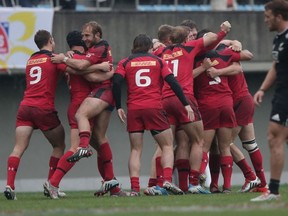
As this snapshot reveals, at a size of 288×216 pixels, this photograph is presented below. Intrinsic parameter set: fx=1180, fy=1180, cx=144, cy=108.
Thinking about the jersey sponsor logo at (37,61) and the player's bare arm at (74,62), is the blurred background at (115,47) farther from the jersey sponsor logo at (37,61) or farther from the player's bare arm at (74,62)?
the player's bare arm at (74,62)

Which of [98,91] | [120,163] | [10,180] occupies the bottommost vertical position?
[120,163]

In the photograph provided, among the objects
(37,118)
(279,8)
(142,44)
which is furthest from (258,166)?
(279,8)

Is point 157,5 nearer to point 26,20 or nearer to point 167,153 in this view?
point 26,20

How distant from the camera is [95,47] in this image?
1569cm

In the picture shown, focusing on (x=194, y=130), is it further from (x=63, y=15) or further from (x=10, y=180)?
(x=63, y=15)

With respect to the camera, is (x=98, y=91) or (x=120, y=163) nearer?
(x=98, y=91)

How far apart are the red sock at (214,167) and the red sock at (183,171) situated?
577 millimetres

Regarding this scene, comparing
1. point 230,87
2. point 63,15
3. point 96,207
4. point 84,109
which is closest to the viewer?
point 96,207

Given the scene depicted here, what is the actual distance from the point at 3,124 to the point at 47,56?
27.7ft

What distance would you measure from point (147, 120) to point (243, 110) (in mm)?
1836

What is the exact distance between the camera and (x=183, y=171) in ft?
52.7

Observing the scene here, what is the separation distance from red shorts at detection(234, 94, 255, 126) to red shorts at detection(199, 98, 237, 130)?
1.10 ft

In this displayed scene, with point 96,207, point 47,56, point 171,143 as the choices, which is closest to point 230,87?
point 171,143

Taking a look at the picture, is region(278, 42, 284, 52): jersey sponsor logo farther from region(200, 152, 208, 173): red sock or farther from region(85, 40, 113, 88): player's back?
region(200, 152, 208, 173): red sock
